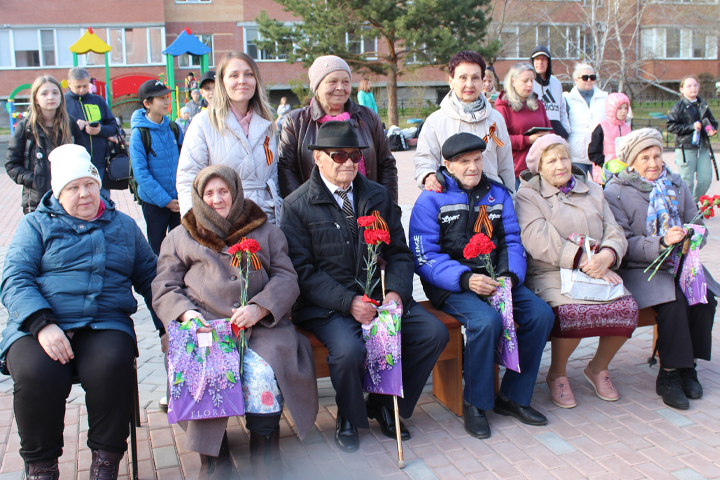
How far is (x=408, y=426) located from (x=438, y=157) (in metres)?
1.91

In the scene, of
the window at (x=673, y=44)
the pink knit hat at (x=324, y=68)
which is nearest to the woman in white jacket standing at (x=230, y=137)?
the pink knit hat at (x=324, y=68)

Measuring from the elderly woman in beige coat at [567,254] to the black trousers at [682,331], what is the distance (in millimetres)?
250

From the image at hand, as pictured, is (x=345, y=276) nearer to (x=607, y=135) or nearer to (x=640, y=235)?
(x=640, y=235)

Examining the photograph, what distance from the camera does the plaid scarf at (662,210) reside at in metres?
4.10

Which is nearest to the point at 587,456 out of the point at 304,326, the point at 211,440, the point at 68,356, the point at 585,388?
the point at 585,388

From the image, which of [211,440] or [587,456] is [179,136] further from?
[587,456]

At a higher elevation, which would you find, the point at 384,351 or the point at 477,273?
the point at 477,273

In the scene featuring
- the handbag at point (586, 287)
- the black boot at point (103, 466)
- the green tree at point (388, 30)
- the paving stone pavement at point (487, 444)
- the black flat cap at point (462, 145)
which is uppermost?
the green tree at point (388, 30)

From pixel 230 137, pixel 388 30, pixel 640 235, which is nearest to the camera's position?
pixel 230 137

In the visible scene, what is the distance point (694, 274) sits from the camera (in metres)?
3.93

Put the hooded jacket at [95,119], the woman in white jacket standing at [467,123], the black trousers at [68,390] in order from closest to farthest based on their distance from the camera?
1. the black trousers at [68,390]
2. the woman in white jacket standing at [467,123]
3. the hooded jacket at [95,119]

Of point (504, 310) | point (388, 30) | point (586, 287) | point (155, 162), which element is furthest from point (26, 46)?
point (586, 287)

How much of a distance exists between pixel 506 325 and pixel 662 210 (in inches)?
54.4

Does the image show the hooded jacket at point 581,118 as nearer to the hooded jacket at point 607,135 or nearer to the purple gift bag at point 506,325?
the hooded jacket at point 607,135
